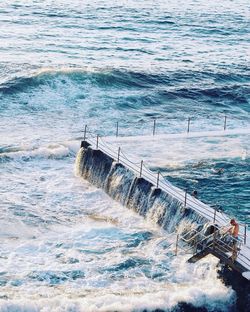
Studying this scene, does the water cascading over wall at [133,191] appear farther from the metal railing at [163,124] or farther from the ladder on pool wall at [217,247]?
the metal railing at [163,124]

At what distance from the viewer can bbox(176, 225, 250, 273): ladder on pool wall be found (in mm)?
24328

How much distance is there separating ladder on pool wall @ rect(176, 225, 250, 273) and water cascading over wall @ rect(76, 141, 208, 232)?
703mm

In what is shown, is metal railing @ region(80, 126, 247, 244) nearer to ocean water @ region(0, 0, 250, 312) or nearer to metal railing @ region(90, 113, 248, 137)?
ocean water @ region(0, 0, 250, 312)

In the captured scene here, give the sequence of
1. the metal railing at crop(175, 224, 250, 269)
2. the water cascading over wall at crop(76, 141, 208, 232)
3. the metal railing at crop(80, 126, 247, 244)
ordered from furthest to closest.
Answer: the water cascading over wall at crop(76, 141, 208, 232), the metal railing at crop(80, 126, 247, 244), the metal railing at crop(175, 224, 250, 269)

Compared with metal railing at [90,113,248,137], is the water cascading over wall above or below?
above

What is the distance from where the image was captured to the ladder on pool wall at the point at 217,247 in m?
24.3

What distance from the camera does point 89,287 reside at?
82.8 ft

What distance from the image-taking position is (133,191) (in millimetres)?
32031

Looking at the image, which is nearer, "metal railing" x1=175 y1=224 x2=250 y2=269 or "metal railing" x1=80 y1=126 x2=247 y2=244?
"metal railing" x1=175 y1=224 x2=250 y2=269

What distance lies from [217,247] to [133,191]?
7552mm

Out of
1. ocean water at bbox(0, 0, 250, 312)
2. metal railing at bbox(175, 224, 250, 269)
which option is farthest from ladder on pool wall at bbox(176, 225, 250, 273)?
ocean water at bbox(0, 0, 250, 312)

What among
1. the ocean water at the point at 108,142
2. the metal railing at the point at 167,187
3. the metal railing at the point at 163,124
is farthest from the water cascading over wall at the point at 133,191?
the metal railing at the point at 163,124

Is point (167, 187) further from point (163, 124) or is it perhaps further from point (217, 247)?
A: point (163, 124)

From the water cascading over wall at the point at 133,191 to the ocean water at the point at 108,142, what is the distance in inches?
18.5
